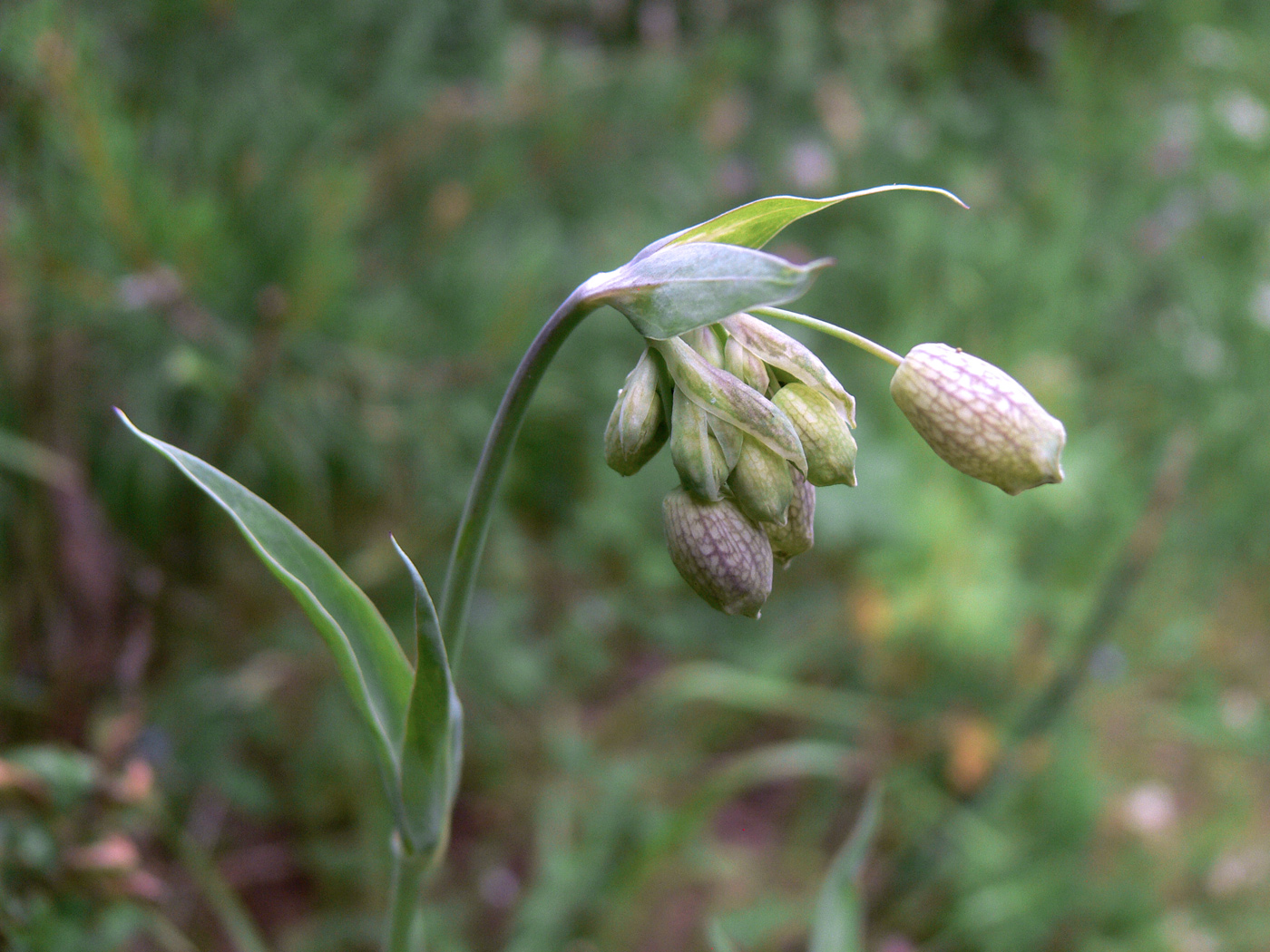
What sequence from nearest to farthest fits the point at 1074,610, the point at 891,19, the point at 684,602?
the point at 1074,610, the point at 684,602, the point at 891,19

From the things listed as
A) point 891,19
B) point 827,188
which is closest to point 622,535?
point 827,188

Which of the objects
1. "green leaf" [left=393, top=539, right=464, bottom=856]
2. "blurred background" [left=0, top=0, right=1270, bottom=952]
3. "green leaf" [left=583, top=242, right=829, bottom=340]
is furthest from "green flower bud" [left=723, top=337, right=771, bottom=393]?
"blurred background" [left=0, top=0, right=1270, bottom=952]

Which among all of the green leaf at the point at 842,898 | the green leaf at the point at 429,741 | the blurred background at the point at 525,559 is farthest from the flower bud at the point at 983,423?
the blurred background at the point at 525,559

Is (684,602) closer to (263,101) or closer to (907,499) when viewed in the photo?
(907,499)

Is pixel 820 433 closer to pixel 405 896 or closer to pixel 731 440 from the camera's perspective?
pixel 731 440

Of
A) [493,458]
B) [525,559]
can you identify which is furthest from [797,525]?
[525,559]

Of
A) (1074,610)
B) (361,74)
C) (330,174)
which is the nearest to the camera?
(330,174)

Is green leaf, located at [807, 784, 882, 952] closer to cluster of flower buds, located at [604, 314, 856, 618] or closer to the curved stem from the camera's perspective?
cluster of flower buds, located at [604, 314, 856, 618]

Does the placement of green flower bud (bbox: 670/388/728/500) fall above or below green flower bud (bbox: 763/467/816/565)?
above

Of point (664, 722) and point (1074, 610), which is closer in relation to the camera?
point (664, 722)
